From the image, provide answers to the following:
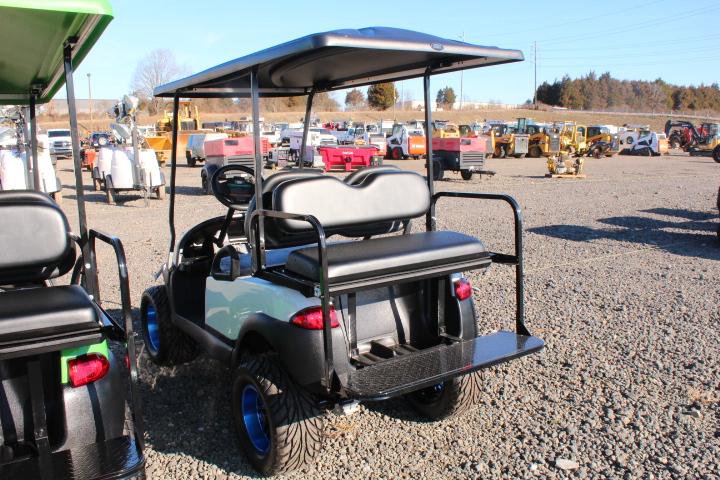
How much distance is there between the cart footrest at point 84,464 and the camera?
2266mm

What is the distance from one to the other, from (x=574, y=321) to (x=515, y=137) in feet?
87.4

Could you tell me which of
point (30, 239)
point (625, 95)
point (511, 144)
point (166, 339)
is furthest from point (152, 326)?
point (625, 95)

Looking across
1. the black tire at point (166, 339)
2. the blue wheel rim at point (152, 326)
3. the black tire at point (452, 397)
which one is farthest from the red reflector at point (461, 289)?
the blue wheel rim at point (152, 326)

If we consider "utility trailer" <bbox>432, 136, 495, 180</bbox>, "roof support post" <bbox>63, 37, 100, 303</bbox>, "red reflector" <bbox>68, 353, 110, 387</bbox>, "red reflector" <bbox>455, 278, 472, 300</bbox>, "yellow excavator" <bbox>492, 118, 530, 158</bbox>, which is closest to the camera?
"red reflector" <bbox>68, 353, 110, 387</bbox>

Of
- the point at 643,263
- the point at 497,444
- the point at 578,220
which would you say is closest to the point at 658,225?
the point at 578,220

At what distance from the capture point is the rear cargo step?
8.86 feet

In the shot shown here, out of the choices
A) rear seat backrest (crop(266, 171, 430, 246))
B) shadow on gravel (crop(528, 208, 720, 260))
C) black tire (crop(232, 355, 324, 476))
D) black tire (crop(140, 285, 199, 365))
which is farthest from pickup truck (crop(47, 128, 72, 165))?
black tire (crop(232, 355, 324, 476))

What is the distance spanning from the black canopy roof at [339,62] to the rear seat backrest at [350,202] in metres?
0.65

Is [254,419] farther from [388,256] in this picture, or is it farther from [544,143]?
[544,143]

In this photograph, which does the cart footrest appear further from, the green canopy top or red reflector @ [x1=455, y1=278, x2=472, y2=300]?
red reflector @ [x1=455, y1=278, x2=472, y2=300]

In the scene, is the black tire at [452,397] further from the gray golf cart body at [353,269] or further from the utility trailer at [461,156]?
the utility trailer at [461,156]

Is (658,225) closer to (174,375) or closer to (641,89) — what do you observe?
(174,375)

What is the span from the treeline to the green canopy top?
88794 mm

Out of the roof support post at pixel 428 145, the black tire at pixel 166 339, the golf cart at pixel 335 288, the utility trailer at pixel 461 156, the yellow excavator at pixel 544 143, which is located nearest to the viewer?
the golf cart at pixel 335 288
